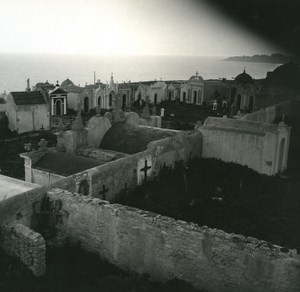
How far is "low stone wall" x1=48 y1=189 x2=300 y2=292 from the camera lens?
29.1 ft

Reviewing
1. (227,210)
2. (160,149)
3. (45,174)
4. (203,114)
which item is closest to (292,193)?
(227,210)

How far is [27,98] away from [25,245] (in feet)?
84.9

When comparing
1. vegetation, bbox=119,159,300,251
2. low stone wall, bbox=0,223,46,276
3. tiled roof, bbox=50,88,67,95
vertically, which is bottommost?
vegetation, bbox=119,159,300,251

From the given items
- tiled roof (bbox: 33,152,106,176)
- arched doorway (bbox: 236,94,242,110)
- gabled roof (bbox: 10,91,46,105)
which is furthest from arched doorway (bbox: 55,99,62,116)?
tiled roof (bbox: 33,152,106,176)

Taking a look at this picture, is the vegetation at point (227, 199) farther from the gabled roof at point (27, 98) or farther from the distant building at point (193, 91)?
the distant building at point (193, 91)

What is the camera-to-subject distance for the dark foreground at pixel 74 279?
30.2 ft

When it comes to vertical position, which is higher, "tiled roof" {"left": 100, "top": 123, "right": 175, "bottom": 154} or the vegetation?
"tiled roof" {"left": 100, "top": 123, "right": 175, "bottom": 154}

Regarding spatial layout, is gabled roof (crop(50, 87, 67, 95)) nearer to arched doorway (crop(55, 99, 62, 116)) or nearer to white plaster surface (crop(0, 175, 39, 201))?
arched doorway (crop(55, 99, 62, 116))

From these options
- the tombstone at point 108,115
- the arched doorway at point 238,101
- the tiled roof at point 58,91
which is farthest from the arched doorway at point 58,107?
the arched doorway at point 238,101

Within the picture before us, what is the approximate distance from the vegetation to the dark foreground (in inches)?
182

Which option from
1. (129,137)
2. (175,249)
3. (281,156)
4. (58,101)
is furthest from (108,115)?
(58,101)

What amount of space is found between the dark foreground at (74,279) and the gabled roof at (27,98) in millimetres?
24731

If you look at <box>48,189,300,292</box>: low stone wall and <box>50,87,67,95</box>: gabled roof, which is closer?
<box>48,189,300,292</box>: low stone wall

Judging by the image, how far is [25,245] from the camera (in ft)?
32.8
